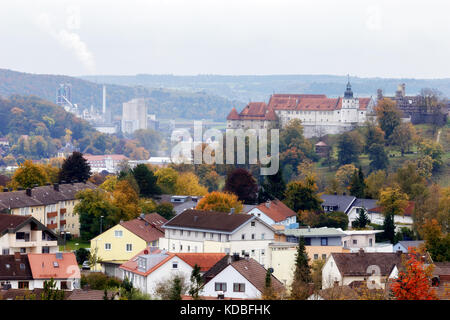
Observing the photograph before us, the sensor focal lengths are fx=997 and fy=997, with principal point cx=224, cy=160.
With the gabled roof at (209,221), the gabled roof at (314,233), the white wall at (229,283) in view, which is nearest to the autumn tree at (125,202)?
the gabled roof at (209,221)

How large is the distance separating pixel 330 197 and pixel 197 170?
96.6 feet

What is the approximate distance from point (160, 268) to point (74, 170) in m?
39.5

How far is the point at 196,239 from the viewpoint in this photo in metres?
47.5

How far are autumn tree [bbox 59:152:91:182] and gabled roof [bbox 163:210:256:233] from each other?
80.8 ft

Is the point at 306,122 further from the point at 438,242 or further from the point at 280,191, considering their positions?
the point at 438,242

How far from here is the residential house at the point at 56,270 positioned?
3522cm

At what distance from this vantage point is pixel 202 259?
3731 cm

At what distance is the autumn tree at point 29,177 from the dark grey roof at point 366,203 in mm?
22092

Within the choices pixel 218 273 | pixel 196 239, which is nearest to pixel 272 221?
pixel 196 239

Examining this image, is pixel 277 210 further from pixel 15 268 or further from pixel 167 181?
pixel 15 268

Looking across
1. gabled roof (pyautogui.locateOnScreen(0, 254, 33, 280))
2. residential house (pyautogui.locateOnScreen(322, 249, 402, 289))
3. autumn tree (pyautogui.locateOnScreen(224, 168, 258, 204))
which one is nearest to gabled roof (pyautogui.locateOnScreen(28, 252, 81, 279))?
gabled roof (pyautogui.locateOnScreen(0, 254, 33, 280))

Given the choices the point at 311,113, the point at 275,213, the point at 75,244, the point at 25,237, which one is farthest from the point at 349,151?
the point at 25,237

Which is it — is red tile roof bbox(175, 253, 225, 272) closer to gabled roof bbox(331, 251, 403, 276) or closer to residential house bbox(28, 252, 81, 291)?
residential house bbox(28, 252, 81, 291)

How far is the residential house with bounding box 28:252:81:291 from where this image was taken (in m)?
35.2
